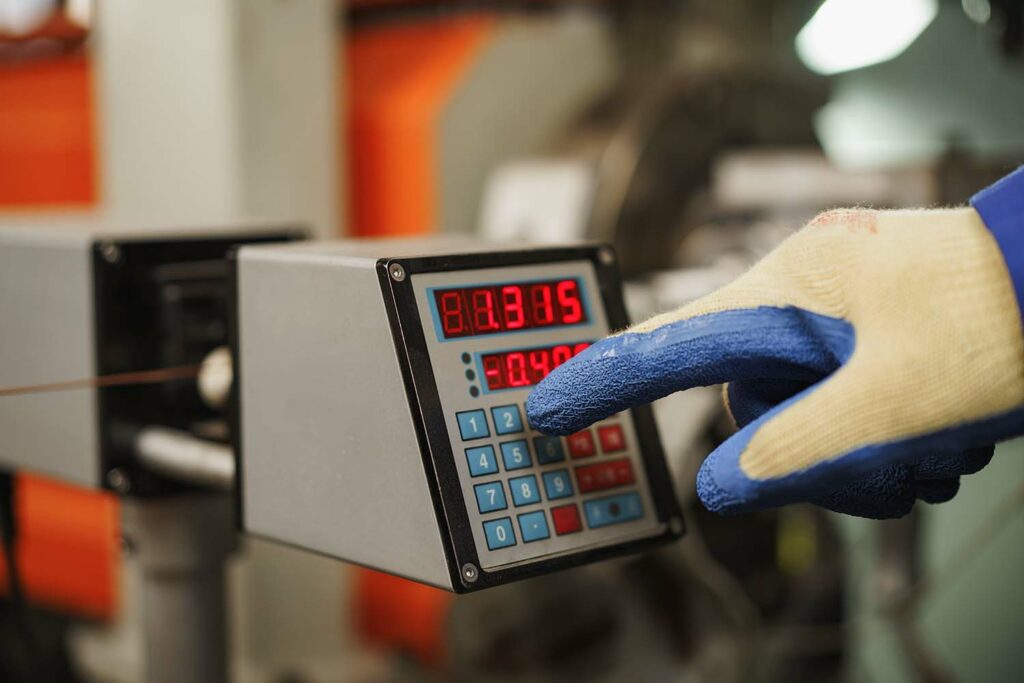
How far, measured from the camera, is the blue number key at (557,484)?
62cm

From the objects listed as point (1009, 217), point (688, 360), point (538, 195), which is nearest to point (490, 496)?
point (688, 360)

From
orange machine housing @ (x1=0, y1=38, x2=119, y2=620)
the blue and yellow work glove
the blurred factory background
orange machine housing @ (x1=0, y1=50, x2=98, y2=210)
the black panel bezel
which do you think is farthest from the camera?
orange machine housing @ (x1=0, y1=50, x2=98, y2=210)

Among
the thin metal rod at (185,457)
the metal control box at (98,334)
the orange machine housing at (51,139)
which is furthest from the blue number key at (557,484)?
the orange machine housing at (51,139)

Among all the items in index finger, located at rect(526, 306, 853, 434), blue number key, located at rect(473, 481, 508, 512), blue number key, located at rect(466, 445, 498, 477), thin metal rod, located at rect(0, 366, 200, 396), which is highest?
thin metal rod, located at rect(0, 366, 200, 396)

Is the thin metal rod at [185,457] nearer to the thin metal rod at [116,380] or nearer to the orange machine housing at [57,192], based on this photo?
the thin metal rod at [116,380]

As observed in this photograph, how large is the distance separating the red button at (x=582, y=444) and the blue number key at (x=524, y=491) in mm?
32

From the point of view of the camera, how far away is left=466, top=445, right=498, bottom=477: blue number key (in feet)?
1.93

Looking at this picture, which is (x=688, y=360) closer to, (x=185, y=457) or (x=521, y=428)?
(x=521, y=428)

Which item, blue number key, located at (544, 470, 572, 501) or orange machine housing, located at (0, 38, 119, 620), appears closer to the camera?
blue number key, located at (544, 470, 572, 501)

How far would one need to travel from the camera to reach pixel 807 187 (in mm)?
1802

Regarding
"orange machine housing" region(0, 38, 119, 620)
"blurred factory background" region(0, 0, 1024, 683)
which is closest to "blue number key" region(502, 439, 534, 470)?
"blurred factory background" region(0, 0, 1024, 683)

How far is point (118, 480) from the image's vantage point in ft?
2.70

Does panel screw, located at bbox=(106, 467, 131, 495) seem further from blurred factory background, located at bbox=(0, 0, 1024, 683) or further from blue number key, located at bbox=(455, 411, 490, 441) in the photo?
blurred factory background, located at bbox=(0, 0, 1024, 683)

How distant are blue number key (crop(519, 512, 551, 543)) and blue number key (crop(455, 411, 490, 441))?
0.05m
